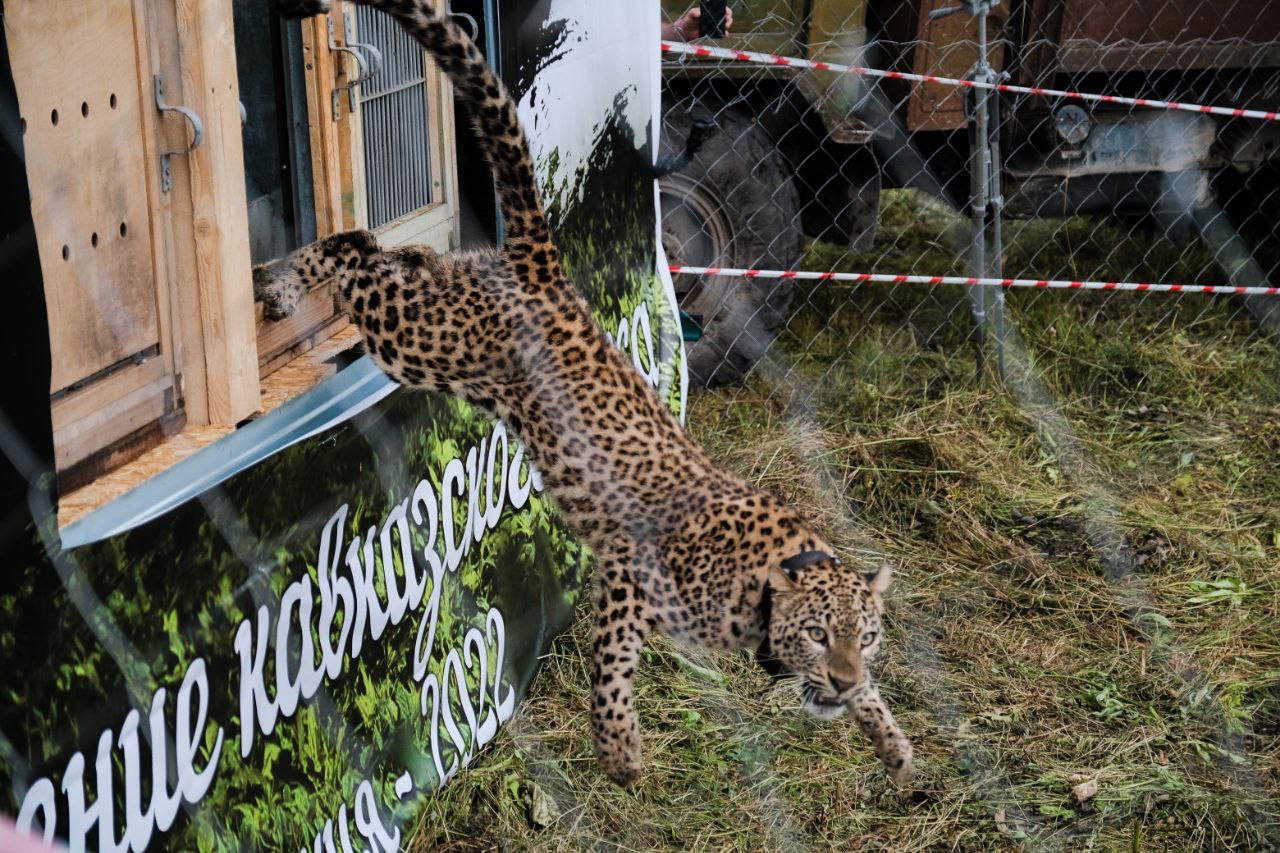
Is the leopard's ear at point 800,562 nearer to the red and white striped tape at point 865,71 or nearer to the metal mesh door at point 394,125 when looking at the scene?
the metal mesh door at point 394,125

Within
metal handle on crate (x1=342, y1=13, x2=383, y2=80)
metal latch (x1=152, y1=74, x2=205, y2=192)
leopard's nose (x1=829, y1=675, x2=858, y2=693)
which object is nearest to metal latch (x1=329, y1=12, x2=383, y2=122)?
metal handle on crate (x1=342, y1=13, x2=383, y2=80)

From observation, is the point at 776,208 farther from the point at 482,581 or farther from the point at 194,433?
the point at 194,433

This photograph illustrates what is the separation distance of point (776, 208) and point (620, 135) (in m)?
1.59

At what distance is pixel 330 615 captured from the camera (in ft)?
9.71

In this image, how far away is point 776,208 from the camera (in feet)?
19.4

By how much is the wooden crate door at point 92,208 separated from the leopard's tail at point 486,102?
33 centimetres

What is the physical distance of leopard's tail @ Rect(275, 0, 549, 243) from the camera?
2365 millimetres

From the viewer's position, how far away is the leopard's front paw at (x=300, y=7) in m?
2.15

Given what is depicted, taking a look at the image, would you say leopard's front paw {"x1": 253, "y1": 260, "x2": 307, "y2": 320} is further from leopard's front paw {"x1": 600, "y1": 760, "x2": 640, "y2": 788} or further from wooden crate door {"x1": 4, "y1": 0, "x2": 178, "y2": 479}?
leopard's front paw {"x1": 600, "y1": 760, "x2": 640, "y2": 788}

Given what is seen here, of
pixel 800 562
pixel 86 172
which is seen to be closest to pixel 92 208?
pixel 86 172

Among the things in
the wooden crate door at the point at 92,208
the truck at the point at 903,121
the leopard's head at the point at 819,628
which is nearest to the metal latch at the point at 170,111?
the wooden crate door at the point at 92,208

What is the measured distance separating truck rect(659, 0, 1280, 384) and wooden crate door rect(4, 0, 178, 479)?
10.9 ft

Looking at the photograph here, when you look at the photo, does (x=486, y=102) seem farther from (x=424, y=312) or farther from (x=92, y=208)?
(x=92, y=208)

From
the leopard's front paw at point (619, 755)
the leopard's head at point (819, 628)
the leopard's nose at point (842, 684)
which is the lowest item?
the leopard's front paw at point (619, 755)
